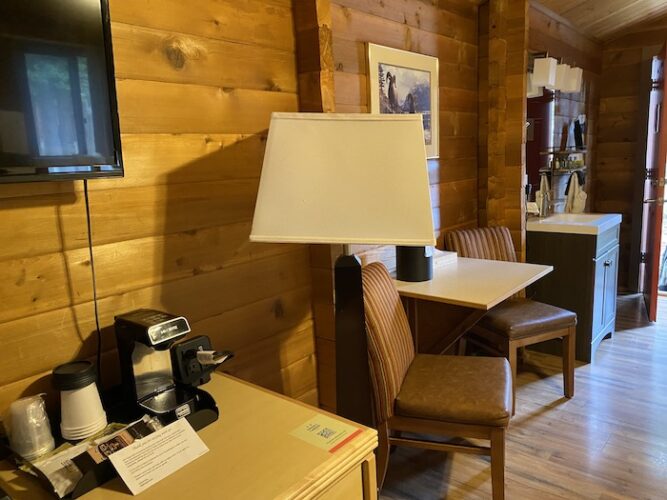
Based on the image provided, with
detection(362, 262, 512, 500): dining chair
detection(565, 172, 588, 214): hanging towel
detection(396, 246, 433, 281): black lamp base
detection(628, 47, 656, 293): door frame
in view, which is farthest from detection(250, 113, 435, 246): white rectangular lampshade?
detection(628, 47, 656, 293): door frame

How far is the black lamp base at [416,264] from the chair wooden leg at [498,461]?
2.57 feet

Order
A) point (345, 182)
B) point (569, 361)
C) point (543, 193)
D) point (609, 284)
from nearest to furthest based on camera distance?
point (345, 182) < point (569, 361) < point (609, 284) < point (543, 193)

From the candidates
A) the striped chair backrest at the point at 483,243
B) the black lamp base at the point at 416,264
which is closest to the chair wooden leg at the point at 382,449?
the black lamp base at the point at 416,264

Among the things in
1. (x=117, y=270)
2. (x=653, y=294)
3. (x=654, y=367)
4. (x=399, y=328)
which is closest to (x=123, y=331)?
(x=117, y=270)

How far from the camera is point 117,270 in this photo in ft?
4.61

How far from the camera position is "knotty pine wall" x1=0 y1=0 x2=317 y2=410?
1.24 m

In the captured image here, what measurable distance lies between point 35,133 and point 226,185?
636mm

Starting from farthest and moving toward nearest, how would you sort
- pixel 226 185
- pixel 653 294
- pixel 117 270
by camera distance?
pixel 653 294 < pixel 226 185 < pixel 117 270

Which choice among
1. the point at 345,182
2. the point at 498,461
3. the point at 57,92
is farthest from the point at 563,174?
the point at 57,92

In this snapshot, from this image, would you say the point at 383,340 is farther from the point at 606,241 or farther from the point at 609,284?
the point at 609,284

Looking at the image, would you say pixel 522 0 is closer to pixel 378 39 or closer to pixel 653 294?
pixel 378 39

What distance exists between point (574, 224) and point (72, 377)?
295cm

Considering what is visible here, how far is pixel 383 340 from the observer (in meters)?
1.87

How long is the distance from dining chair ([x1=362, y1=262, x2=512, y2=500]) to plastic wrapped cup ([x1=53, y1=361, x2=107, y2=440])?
36.8 inches
